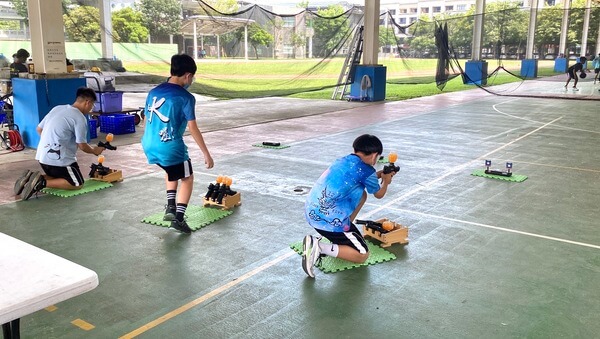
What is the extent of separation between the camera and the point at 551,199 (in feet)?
22.0

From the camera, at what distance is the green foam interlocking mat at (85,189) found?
669 centimetres

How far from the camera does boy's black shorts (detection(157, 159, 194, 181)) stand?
5284mm

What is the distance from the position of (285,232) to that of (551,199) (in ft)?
11.6

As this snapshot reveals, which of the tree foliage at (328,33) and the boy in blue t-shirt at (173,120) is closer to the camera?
the boy in blue t-shirt at (173,120)

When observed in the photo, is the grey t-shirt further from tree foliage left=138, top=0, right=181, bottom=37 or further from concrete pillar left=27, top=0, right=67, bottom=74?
tree foliage left=138, top=0, right=181, bottom=37

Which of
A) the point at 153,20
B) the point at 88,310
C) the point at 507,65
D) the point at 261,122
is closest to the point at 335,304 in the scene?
the point at 88,310

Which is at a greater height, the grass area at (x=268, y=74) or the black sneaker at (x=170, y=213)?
the grass area at (x=268, y=74)

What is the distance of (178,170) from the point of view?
531 centimetres

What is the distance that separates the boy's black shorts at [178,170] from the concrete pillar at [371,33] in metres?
14.2

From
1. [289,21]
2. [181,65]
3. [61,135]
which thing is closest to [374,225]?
[181,65]

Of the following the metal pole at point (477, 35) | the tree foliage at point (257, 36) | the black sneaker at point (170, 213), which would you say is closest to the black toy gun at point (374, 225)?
the black sneaker at point (170, 213)

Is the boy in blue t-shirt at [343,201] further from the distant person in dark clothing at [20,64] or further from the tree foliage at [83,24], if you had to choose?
the tree foliage at [83,24]

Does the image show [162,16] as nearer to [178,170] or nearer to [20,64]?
[20,64]

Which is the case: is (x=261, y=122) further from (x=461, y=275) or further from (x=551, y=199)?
(x=461, y=275)
